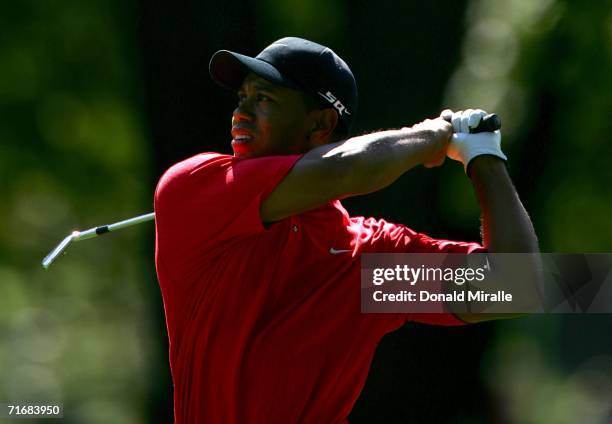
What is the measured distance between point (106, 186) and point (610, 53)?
396cm

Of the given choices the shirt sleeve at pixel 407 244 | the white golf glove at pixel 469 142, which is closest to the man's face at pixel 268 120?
the shirt sleeve at pixel 407 244

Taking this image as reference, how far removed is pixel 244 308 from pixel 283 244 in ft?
0.73

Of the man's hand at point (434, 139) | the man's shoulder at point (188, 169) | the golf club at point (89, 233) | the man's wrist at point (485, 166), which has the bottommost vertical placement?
the golf club at point (89, 233)

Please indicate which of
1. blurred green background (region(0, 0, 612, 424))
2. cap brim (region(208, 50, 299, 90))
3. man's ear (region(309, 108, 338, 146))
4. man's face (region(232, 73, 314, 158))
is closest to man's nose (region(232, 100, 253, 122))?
man's face (region(232, 73, 314, 158))

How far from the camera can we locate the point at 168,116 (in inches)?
297

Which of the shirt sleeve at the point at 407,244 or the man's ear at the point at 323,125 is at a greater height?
the man's ear at the point at 323,125

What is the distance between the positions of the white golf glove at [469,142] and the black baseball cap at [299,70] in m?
0.40

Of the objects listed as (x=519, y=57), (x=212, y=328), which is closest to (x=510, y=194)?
(x=212, y=328)

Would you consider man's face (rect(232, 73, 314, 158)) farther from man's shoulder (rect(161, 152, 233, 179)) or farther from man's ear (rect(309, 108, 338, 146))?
man's shoulder (rect(161, 152, 233, 179))

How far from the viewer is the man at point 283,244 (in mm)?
3133

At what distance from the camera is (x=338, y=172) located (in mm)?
3037

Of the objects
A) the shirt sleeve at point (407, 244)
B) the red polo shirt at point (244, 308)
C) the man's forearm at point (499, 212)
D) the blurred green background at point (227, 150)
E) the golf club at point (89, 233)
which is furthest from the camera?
the blurred green background at point (227, 150)

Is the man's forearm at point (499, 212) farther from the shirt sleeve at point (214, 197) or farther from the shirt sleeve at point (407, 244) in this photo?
the shirt sleeve at point (214, 197)

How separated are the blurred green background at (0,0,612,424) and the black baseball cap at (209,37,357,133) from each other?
10.9 feet
